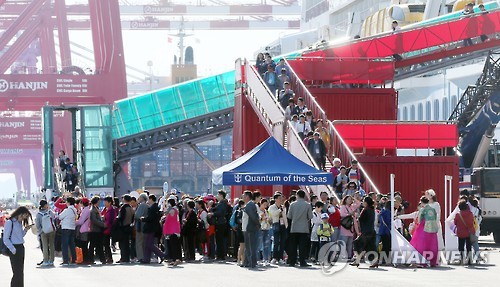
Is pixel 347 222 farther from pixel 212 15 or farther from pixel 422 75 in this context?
pixel 212 15

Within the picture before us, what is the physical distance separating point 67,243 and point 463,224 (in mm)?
7701

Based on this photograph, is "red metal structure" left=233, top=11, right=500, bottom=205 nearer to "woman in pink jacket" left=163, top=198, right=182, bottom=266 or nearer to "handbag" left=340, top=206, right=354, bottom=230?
"handbag" left=340, top=206, right=354, bottom=230

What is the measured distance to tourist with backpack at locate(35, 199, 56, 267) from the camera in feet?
87.5

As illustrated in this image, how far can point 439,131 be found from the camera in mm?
36656

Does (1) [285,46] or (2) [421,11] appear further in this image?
(1) [285,46]

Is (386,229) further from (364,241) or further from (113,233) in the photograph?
(113,233)

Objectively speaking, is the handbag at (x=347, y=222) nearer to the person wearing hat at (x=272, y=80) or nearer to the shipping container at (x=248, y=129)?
the person wearing hat at (x=272, y=80)

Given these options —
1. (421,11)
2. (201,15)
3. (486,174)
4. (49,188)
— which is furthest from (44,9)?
(486,174)

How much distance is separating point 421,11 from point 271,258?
174 ft

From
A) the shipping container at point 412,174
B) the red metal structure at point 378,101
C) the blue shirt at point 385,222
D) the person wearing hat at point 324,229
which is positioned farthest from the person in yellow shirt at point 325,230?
the shipping container at point 412,174

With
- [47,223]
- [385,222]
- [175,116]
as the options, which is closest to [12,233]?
[47,223]

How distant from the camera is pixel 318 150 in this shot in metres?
30.8

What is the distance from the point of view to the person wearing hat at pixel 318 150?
30734mm

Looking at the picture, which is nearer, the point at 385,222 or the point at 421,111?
the point at 385,222
